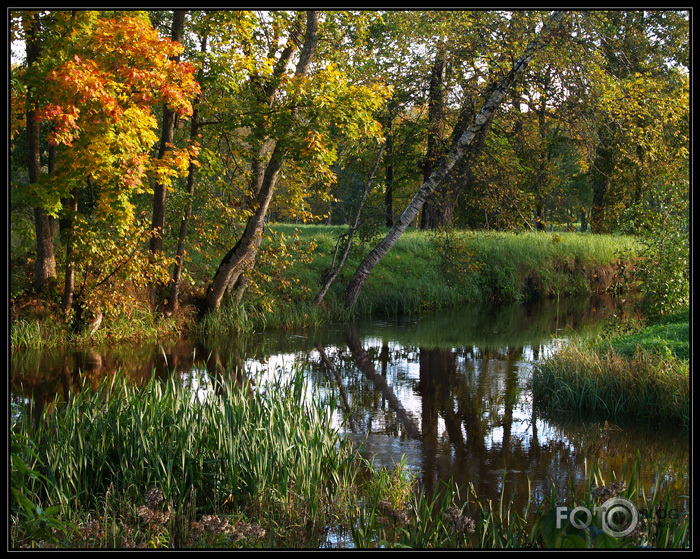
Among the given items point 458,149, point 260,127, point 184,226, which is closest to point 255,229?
point 184,226

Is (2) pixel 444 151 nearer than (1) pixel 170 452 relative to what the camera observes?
No

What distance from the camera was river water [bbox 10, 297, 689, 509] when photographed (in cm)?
722

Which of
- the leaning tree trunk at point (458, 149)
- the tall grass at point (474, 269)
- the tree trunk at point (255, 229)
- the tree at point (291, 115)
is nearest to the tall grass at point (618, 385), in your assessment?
the tree at point (291, 115)

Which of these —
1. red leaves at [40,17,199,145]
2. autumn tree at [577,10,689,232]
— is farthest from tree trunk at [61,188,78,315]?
autumn tree at [577,10,689,232]

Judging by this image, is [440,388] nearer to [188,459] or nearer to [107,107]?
[188,459]

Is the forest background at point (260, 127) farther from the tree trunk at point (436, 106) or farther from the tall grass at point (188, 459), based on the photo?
the tall grass at point (188, 459)

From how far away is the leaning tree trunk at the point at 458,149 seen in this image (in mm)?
13624

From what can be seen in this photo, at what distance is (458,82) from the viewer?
16.0 meters

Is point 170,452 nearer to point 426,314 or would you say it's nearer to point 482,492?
point 482,492

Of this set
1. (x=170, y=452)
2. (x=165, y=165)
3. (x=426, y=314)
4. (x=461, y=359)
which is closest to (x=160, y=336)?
(x=165, y=165)

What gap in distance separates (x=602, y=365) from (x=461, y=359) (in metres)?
4.41

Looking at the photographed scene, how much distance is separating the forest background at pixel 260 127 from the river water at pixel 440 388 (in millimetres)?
1819

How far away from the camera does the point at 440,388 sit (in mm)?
11117

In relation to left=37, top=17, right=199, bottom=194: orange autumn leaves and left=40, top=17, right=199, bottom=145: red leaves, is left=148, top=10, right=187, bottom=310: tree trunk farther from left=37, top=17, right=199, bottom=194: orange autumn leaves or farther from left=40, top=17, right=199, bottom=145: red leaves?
left=40, top=17, right=199, bottom=145: red leaves
